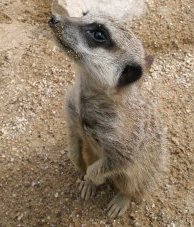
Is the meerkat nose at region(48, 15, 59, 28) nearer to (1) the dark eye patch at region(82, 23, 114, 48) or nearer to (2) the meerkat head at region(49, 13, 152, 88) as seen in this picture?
(2) the meerkat head at region(49, 13, 152, 88)

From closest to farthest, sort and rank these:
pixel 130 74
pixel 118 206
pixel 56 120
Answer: pixel 130 74, pixel 118 206, pixel 56 120

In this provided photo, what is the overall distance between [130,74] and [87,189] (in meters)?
0.93

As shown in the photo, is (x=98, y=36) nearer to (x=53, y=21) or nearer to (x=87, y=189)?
(x=53, y=21)

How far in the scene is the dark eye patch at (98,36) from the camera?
2.00 metres

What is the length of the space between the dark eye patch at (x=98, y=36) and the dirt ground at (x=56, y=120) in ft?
3.33

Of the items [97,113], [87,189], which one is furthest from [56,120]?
[97,113]

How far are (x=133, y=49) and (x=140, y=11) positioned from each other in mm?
1602

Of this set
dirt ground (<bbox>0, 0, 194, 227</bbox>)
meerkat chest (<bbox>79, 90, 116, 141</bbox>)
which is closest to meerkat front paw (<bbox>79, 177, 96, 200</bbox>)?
dirt ground (<bbox>0, 0, 194, 227</bbox>)

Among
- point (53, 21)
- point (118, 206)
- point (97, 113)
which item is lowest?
point (118, 206)

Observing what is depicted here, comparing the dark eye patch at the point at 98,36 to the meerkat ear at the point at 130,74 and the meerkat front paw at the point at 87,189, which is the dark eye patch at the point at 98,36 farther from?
the meerkat front paw at the point at 87,189

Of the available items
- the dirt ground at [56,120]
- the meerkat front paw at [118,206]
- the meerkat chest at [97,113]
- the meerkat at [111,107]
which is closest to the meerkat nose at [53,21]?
the meerkat at [111,107]

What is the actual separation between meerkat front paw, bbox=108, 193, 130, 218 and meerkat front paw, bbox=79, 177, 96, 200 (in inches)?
5.1

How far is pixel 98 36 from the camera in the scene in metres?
2.02

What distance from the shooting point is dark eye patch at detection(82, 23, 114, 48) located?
1998 millimetres
